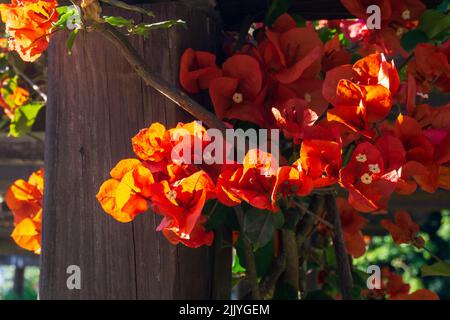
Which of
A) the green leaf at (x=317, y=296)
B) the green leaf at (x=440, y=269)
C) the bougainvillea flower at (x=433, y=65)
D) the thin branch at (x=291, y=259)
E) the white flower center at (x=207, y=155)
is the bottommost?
the green leaf at (x=317, y=296)

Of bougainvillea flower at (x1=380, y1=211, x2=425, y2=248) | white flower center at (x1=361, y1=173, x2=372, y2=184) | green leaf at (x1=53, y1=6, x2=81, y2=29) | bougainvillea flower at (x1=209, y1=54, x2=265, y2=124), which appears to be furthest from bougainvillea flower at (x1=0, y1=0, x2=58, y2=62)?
bougainvillea flower at (x1=380, y1=211, x2=425, y2=248)

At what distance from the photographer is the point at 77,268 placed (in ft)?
3.93

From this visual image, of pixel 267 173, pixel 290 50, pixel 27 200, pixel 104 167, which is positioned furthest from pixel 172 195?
pixel 27 200

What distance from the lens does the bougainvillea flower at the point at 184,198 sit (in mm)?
981

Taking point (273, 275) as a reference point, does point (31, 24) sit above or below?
above

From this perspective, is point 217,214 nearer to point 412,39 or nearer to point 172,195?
point 172,195

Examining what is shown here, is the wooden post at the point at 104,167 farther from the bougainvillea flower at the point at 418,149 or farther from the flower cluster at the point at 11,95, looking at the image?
the flower cluster at the point at 11,95

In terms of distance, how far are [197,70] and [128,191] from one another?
0.82 ft

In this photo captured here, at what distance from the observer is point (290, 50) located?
1208 mm

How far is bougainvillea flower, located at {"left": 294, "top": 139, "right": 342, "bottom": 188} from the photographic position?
98 cm

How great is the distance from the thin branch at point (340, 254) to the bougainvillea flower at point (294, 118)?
411 mm

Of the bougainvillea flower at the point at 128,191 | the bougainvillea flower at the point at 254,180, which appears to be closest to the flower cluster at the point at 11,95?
the bougainvillea flower at the point at 128,191

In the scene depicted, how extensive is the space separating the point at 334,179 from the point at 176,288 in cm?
31

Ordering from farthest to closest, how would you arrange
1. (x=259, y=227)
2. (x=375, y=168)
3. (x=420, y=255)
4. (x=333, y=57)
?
1. (x=420, y=255)
2. (x=333, y=57)
3. (x=259, y=227)
4. (x=375, y=168)
